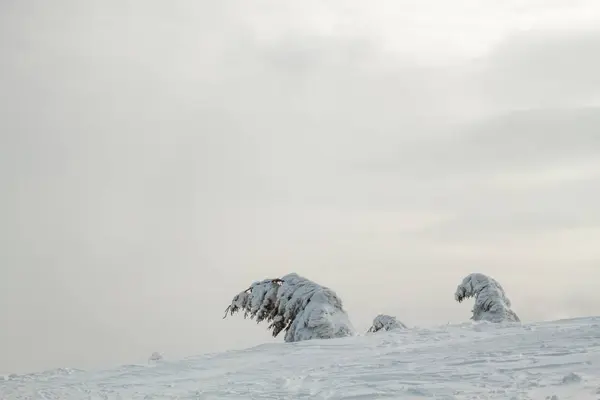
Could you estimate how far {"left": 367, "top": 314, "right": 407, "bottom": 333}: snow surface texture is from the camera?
2248cm

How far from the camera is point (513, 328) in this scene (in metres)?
12.5

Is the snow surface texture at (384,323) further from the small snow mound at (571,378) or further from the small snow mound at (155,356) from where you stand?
the small snow mound at (571,378)

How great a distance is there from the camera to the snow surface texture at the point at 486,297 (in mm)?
21578

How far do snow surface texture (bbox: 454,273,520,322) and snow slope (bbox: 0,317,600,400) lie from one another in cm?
911

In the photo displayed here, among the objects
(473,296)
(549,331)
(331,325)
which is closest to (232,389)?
(549,331)

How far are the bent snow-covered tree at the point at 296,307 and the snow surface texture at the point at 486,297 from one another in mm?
6725

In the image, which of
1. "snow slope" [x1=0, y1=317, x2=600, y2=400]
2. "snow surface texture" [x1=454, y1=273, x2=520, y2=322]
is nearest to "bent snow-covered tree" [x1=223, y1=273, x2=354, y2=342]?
"snow slope" [x1=0, y1=317, x2=600, y2=400]

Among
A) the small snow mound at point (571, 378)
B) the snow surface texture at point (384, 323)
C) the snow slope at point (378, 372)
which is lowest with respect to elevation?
the small snow mound at point (571, 378)

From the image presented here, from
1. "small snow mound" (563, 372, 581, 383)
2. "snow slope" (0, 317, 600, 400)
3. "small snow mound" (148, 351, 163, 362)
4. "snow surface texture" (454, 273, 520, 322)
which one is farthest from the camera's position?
"snow surface texture" (454, 273, 520, 322)

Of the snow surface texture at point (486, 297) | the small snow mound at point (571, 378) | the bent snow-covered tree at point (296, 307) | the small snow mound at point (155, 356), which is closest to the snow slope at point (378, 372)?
the small snow mound at point (571, 378)

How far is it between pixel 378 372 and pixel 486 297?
1365cm

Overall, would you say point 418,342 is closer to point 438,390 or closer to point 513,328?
point 513,328

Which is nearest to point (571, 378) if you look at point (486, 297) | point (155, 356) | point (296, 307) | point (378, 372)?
point (378, 372)

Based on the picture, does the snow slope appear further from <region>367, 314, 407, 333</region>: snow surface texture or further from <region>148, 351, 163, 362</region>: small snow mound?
<region>367, 314, 407, 333</region>: snow surface texture
